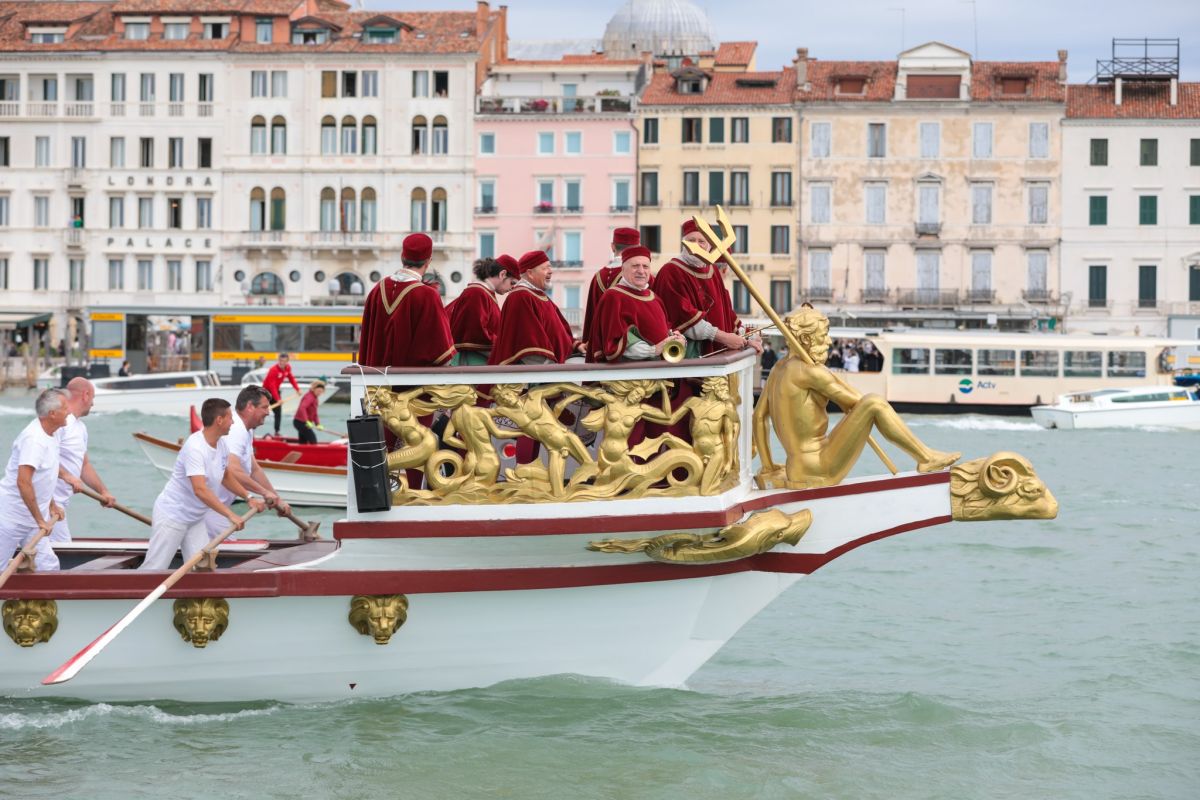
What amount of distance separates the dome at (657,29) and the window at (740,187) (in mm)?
15104

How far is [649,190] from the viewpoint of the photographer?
56.9 m

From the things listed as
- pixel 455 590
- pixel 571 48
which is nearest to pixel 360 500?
pixel 455 590

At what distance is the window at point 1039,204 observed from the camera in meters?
55.0

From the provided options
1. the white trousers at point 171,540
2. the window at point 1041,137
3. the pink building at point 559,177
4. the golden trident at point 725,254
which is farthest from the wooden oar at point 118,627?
the window at point 1041,137

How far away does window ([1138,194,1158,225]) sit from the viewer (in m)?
54.4

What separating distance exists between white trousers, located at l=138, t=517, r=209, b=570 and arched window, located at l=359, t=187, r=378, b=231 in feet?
163

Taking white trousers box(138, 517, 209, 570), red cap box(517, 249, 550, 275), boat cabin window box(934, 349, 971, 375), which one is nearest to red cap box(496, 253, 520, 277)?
red cap box(517, 249, 550, 275)

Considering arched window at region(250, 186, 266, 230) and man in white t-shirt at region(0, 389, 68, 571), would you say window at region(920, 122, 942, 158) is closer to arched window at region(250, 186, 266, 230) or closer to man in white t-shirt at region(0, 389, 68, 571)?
arched window at region(250, 186, 266, 230)

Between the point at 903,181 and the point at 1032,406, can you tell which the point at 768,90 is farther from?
the point at 1032,406

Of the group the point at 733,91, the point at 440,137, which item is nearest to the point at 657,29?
the point at 733,91

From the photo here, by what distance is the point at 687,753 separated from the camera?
8.38m

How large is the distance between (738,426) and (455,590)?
146 centimetres

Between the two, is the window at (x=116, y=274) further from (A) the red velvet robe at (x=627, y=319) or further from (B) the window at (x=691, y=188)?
(A) the red velvet robe at (x=627, y=319)

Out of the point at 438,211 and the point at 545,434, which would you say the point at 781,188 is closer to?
the point at 438,211
